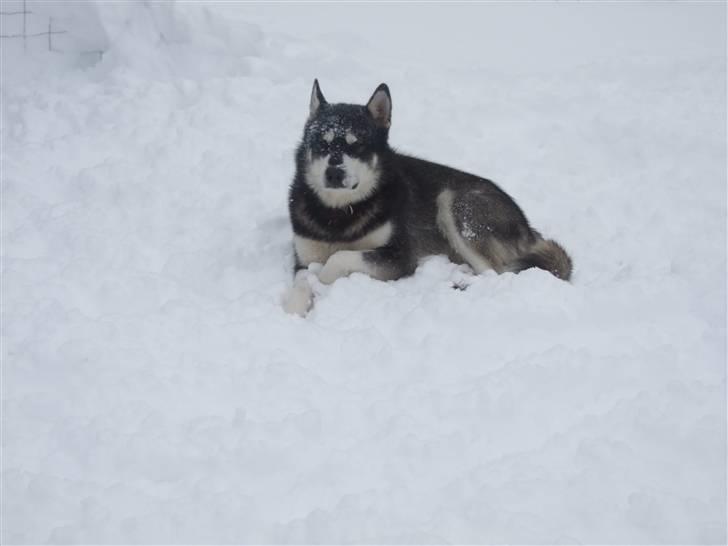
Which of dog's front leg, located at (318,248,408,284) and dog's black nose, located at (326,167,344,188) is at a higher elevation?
dog's black nose, located at (326,167,344,188)

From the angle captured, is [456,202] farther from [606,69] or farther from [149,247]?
[606,69]

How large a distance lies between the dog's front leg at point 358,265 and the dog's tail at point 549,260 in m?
0.83

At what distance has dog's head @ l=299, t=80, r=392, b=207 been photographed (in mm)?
5016

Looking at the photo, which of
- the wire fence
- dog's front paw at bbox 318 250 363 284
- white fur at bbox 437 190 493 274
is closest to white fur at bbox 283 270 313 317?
dog's front paw at bbox 318 250 363 284

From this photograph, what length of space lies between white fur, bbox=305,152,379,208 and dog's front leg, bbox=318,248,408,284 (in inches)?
14.2

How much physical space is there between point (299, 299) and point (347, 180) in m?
0.85

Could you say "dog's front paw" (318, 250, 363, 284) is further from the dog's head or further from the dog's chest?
the dog's head

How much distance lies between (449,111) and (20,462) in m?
5.39

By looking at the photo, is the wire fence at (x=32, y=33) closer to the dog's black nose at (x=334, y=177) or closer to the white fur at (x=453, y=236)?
the dog's black nose at (x=334, y=177)

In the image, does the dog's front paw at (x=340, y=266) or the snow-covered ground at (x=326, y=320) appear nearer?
the snow-covered ground at (x=326, y=320)

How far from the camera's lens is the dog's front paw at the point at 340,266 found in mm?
5004

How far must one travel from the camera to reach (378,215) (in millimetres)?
5289

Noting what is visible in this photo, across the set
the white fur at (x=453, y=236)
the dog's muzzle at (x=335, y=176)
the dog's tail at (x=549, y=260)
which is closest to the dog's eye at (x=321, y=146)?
the dog's muzzle at (x=335, y=176)

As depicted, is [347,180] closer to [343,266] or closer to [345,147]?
[345,147]
